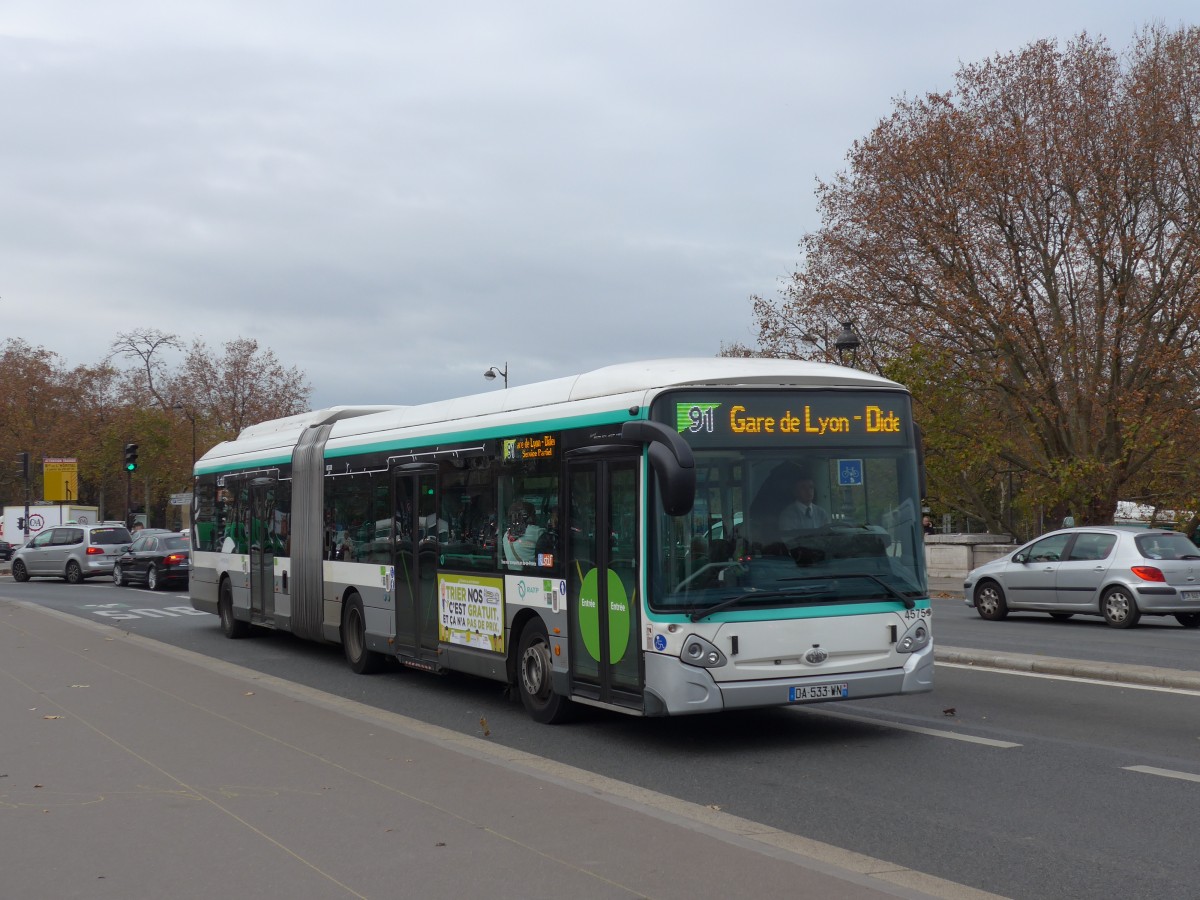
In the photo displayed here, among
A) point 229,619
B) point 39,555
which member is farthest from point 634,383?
point 39,555

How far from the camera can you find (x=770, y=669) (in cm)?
937

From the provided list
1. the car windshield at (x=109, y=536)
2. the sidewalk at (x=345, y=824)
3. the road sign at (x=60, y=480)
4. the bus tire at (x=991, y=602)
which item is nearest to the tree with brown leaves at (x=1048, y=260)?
the bus tire at (x=991, y=602)

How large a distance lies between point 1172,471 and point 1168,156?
26.4 ft


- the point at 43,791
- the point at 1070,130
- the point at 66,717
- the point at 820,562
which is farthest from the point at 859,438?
the point at 1070,130

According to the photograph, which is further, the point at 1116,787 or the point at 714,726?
the point at 714,726

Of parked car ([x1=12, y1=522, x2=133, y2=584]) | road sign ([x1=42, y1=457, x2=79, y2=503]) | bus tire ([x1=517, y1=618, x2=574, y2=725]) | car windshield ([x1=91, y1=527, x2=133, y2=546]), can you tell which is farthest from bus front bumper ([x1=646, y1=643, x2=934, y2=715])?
road sign ([x1=42, y1=457, x2=79, y2=503])

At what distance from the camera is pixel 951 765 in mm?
8797

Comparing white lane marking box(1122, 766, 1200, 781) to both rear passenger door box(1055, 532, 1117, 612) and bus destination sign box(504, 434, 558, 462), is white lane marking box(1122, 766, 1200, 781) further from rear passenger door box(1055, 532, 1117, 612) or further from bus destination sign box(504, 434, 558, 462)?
rear passenger door box(1055, 532, 1117, 612)

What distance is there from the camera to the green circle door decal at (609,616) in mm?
9688

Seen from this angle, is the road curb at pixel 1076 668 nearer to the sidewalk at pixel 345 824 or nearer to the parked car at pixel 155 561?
the sidewalk at pixel 345 824

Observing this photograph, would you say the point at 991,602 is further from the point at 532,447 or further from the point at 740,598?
the point at 740,598

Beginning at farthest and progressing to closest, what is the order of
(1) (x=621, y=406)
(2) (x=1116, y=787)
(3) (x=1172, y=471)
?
(3) (x=1172, y=471) < (1) (x=621, y=406) < (2) (x=1116, y=787)

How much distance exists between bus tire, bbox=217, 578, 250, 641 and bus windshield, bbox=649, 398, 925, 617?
11.7 m

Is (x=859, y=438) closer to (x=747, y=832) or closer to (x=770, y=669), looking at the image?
(x=770, y=669)
